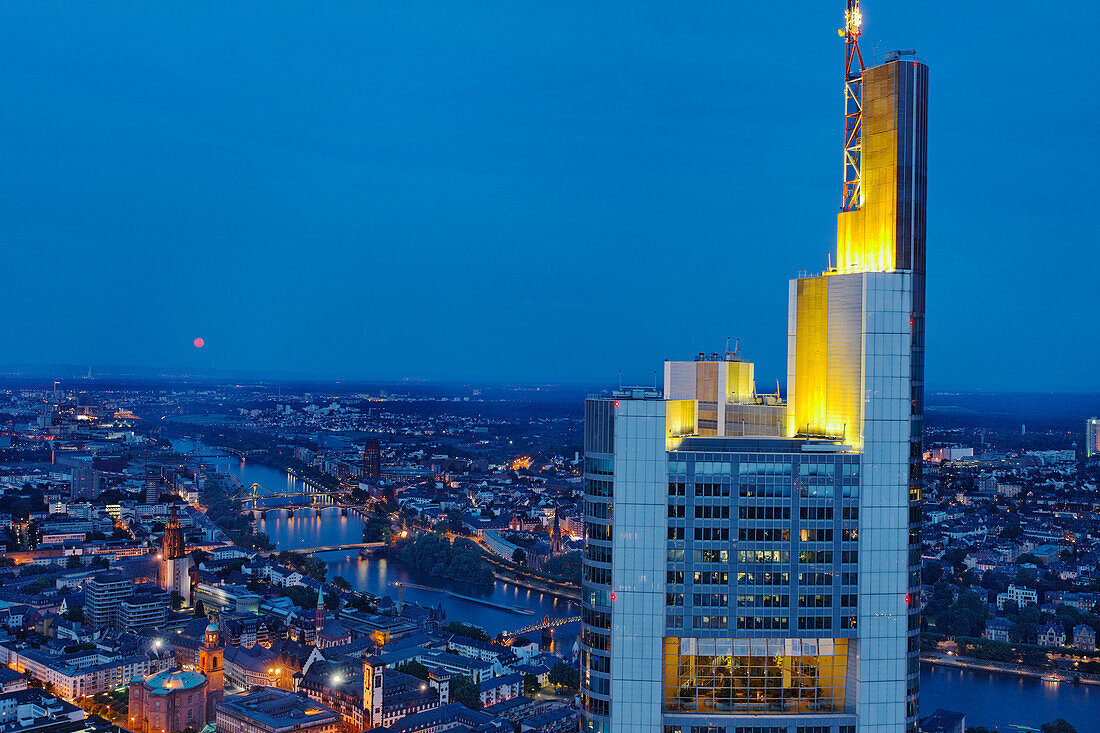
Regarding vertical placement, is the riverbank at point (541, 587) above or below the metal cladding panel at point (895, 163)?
below

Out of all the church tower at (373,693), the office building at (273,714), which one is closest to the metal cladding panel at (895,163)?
the office building at (273,714)

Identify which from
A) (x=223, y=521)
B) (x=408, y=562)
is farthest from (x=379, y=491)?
(x=408, y=562)

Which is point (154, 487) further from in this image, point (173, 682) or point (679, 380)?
point (679, 380)

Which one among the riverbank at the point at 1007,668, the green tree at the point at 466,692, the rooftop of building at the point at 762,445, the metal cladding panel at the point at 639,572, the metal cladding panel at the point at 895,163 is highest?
the metal cladding panel at the point at 895,163

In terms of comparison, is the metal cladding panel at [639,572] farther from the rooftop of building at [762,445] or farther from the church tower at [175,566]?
the church tower at [175,566]

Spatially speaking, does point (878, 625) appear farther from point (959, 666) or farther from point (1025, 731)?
point (959, 666)

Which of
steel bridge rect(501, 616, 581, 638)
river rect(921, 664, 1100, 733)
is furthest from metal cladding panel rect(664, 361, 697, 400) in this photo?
steel bridge rect(501, 616, 581, 638)

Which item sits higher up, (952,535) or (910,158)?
(910,158)
